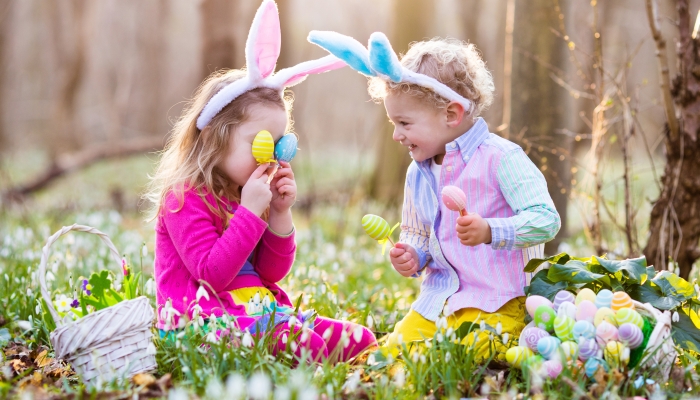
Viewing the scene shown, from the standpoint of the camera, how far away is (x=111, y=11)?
28.1 meters

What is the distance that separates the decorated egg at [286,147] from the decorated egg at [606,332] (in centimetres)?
148

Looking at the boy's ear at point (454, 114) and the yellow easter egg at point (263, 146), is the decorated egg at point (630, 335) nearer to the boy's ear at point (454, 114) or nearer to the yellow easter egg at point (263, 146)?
the boy's ear at point (454, 114)

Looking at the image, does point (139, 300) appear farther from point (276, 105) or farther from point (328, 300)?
point (328, 300)

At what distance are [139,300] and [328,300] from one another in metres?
1.37

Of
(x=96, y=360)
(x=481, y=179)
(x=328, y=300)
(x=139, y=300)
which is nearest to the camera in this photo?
(x=96, y=360)

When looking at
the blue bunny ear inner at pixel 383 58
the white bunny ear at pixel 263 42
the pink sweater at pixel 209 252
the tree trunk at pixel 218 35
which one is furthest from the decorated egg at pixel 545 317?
the tree trunk at pixel 218 35

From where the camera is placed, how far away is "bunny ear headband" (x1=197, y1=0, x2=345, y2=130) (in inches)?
121

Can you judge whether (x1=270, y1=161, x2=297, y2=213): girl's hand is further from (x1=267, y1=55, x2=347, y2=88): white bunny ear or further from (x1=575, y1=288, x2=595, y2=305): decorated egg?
(x1=575, y1=288, x2=595, y2=305): decorated egg

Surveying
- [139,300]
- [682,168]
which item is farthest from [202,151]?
[682,168]

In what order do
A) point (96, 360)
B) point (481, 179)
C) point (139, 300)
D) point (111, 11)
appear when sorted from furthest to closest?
point (111, 11)
point (481, 179)
point (139, 300)
point (96, 360)

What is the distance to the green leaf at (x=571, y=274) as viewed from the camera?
283cm

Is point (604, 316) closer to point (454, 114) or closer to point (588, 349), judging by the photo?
point (588, 349)

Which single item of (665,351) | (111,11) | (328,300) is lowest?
(328,300)

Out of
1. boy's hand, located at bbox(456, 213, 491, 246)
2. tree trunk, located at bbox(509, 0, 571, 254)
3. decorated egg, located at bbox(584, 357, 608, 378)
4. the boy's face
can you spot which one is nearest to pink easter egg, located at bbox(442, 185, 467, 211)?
boy's hand, located at bbox(456, 213, 491, 246)
